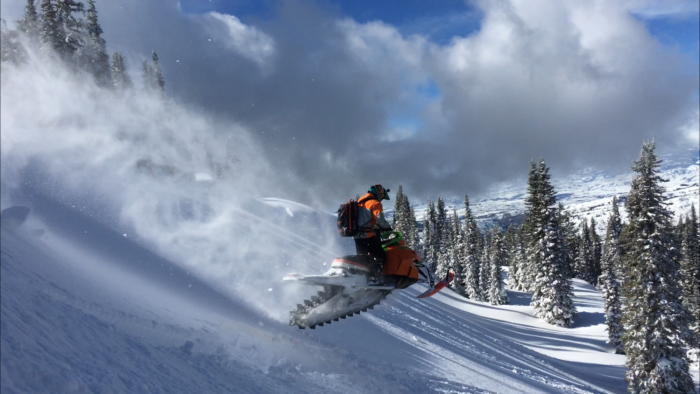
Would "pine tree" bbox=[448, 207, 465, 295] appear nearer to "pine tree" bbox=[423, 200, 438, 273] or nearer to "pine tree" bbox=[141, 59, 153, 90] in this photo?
"pine tree" bbox=[423, 200, 438, 273]

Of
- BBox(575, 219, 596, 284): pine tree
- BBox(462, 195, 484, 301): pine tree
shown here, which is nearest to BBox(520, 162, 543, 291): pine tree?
BBox(462, 195, 484, 301): pine tree

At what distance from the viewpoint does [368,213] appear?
806 centimetres

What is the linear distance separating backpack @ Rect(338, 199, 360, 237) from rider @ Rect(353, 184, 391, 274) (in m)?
0.08

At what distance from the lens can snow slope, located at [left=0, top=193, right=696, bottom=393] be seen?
15.0 feet

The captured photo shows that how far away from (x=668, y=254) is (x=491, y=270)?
33.0 metres

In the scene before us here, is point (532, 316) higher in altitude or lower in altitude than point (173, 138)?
lower

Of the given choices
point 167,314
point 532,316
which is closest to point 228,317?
point 167,314

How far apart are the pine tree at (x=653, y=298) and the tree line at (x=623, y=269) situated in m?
0.05

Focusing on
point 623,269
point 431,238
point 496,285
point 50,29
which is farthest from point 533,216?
point 50,29

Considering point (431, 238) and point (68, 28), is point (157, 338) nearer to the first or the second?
point (68, 28)

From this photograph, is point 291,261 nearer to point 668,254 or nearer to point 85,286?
point 85,286

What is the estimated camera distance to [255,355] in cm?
759

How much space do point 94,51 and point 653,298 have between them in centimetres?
5133

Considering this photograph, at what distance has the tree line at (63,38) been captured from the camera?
109 ft
